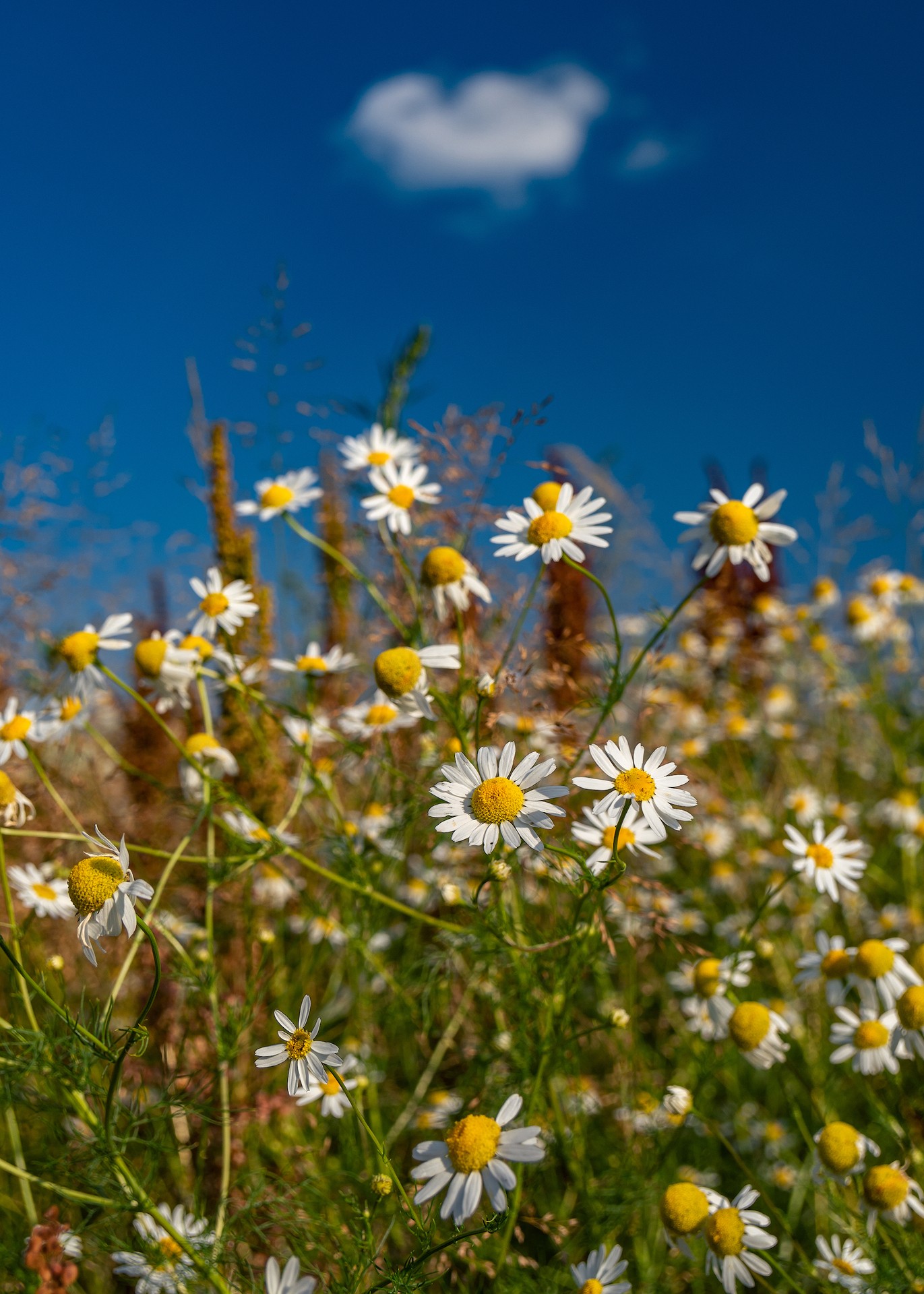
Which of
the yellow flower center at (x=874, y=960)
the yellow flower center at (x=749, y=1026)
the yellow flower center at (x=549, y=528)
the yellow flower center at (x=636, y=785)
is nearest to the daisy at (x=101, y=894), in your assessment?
the yellow flower center at (x=636, y=785)

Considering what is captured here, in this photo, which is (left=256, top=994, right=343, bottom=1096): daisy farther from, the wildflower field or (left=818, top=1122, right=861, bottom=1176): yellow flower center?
(left=818, top=1122, right=861, bottom=1176): yellow flower center

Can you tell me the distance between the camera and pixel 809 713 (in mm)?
4586

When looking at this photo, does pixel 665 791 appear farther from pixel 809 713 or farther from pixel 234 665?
pixel 809 713

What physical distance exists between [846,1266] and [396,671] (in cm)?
125

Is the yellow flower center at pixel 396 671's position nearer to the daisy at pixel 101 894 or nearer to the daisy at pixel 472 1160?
the daisy at pixel 101 894

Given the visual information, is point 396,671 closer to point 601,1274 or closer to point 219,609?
point 219,609

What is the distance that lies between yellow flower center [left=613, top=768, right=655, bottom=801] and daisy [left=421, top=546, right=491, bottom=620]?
22.8 inches

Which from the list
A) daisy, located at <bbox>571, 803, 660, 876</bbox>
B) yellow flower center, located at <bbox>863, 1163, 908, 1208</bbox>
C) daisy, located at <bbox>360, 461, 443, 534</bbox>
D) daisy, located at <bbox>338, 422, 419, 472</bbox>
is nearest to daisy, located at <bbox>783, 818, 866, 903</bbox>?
daisy, located at <bbox>571, 803, 660, 876</bbox>

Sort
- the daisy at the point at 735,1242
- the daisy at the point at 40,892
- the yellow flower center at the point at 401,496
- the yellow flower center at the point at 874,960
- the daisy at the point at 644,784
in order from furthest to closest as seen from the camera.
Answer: the yellow flower center at the point at 401,496 < the daisy at the point at 40,892 < the yellow flower center at the point at 874,960 < the daisy at the point at 735,1242 < the daisy at the point at 644,784

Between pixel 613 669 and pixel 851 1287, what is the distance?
107 cm

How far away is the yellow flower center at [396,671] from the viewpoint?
4.55ft

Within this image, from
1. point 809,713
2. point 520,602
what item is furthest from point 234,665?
point 809,713

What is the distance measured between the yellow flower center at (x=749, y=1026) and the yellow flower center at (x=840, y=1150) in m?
0.17

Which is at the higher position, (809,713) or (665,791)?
(809,713)
